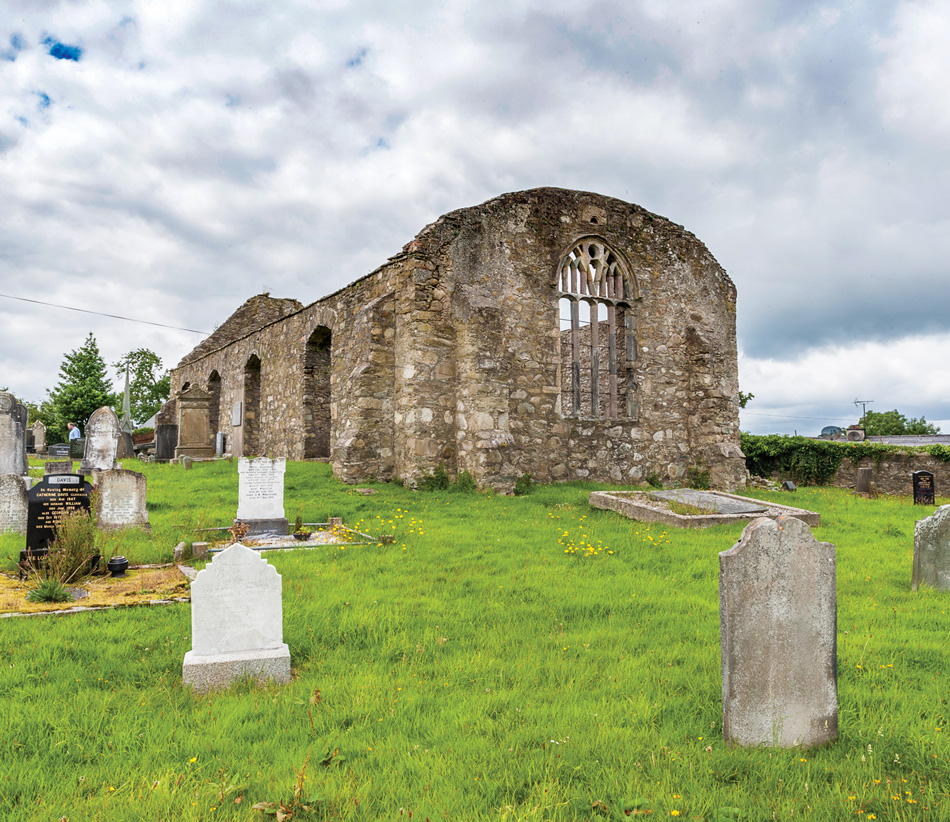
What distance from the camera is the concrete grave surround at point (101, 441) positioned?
38.7ft

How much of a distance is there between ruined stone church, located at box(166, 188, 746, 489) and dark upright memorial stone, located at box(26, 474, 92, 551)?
5.16 m

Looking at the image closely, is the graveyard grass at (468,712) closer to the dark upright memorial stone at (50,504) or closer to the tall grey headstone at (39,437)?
the dark upright memorial stone at (50,504)

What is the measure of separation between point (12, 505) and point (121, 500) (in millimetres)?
1561

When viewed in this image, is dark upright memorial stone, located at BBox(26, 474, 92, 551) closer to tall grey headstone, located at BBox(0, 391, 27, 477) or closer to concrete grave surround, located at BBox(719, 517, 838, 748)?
tall grey headstone, located at BBox(0, 391, 27, 477)

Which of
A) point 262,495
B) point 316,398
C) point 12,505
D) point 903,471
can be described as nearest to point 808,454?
point 903,471

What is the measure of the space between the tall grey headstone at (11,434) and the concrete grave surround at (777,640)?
1324cm

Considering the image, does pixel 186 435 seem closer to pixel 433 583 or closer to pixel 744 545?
pixel 433 583

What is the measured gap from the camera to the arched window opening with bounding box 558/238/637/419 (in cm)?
1293

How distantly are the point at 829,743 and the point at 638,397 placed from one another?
10733 mm

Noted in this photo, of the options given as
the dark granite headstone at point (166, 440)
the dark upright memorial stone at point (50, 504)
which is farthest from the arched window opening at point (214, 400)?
the dark upright memorial stone at point (50, 504)

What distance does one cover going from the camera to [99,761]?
274cm

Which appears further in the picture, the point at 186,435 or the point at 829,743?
the point at 186,435

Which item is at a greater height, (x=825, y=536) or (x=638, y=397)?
(x=638, y=397)

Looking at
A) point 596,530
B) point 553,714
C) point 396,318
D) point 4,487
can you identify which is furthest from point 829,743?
point 396,318
